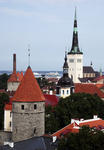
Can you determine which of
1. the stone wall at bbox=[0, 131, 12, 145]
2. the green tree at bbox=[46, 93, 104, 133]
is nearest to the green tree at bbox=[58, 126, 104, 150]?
the stone wall at bbox=[0, 131, 12, 145]

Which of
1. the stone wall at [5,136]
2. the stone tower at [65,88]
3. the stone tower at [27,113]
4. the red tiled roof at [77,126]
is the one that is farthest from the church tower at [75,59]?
the stone tower at [27,113]

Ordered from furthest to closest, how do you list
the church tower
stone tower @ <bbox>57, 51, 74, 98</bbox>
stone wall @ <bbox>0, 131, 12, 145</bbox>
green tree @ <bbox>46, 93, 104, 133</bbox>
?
the church tower → stone tower @ <bbox>57, 51, 74, 98</bbox> → green tree @ <bbox>46, 93, 104, 133</bbox> → stone wall @ <bbox>0, 131, 12, 145</bbox>

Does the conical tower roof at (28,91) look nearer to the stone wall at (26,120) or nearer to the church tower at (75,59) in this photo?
the stone wall at (26,120)

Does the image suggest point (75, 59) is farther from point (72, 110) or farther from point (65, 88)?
point (72, 110)

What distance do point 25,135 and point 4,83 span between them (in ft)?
297

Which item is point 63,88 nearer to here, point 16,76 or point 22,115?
point 16,76

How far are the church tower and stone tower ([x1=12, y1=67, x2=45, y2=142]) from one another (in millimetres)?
83847

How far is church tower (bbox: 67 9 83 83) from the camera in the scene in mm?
120537

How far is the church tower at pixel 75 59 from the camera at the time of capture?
4746 inches

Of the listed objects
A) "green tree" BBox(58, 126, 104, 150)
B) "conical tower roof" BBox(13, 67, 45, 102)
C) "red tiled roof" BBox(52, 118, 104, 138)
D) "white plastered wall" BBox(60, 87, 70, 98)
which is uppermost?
"conical tower roof" BBox(13, 67, 45, 102)

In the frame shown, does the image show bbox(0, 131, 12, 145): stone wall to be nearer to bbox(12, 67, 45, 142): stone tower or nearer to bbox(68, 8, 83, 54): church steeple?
bbox(12, 67, 45, 142): stone tower

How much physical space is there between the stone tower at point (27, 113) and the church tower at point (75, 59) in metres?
83.8

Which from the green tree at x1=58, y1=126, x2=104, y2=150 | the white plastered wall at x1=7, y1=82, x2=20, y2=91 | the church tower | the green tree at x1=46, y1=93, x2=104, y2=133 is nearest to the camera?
the green tree at x1=58, y1=126, x2=104, y2=150

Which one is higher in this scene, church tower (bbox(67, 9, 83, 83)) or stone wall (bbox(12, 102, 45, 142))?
church tower (bbox(67, 9, 83, 83))
